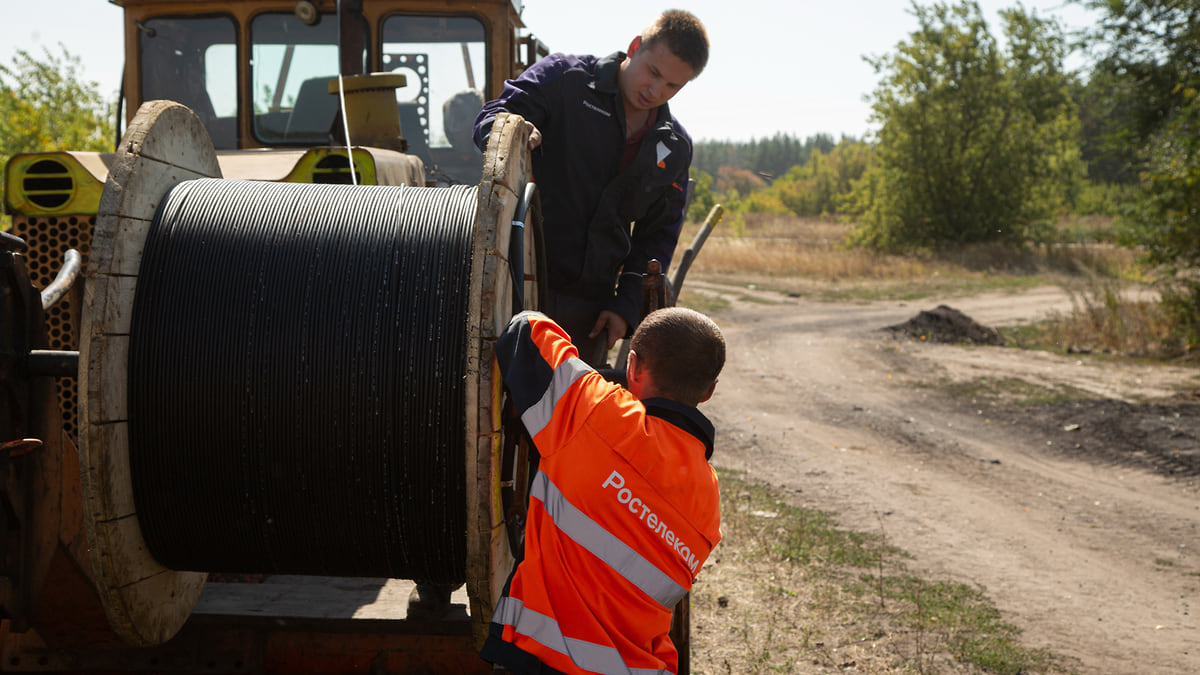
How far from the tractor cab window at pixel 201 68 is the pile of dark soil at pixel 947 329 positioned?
1293 cm

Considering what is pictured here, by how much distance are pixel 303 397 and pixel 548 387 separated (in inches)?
32.8

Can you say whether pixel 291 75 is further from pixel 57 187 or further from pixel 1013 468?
pixel 1013 468

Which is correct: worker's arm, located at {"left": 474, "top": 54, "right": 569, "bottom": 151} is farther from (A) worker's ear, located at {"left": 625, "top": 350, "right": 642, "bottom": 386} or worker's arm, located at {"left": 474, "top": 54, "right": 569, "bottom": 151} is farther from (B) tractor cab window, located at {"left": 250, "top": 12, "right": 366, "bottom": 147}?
(B) tractor cab window, located at {"left": 250, "top": 12, "right": 366, "bottom": 147}

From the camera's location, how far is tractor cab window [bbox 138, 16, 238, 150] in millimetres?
5918

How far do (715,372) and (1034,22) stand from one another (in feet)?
114

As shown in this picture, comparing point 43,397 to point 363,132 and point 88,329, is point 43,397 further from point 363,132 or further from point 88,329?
point 363,132

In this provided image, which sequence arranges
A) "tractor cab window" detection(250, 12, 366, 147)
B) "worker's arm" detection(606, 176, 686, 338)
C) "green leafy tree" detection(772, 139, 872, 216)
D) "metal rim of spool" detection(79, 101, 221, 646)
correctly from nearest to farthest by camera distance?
"metal rim of spool" detection(79, 101, 221, 646), "worker's arm" detection(606, 176, 686, 338), "tractor cab window" detection(250, 12, 366, 147), "green leafy tree" detection(772, 139, 872, 216)

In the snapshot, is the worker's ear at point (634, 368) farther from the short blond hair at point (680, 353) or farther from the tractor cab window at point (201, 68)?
the tractor cab window at point (201, 68)

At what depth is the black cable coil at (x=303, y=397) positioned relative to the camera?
291 cm

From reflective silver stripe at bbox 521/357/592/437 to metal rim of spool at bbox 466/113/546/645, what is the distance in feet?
0.57

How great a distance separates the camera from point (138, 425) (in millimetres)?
2916

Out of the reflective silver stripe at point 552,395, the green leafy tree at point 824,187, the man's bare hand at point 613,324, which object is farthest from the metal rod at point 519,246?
the green leafy tree at point 824,187

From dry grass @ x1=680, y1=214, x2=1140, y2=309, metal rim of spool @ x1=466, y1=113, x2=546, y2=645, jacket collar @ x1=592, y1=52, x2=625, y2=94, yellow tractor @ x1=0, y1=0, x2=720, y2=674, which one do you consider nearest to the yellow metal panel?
yellow tractor @ x1=0, y1=0, x2=720, y2=674

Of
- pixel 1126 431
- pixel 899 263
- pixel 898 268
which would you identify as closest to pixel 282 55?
pixel 1126 431
